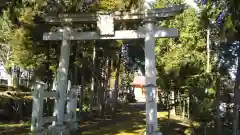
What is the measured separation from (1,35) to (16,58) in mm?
3137

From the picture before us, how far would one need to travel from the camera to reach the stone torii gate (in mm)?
8461

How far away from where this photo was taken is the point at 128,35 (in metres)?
9.13

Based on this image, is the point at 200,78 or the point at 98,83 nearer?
the point at 200,78

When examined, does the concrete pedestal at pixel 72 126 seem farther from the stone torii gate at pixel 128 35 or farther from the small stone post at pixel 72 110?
the stone torii gate at pixel 128 35

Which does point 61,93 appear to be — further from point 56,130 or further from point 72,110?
point 72,110

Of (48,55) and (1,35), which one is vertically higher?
(1,35)

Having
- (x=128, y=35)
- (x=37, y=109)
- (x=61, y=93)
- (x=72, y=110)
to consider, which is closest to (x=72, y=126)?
(x=72, y=110)

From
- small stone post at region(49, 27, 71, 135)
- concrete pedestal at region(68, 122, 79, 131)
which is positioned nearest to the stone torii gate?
small stone post at region(49, 27, 71, 135)

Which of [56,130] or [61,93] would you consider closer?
[56,130]

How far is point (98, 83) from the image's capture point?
2117 cm

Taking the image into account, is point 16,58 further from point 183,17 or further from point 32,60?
point 183,17

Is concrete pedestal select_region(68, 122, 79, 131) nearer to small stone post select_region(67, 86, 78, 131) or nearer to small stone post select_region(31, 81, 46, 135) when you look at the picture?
small stone post select_region(67, 86, 78, 131)

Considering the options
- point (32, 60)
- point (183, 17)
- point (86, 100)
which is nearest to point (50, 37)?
point (32, 60)

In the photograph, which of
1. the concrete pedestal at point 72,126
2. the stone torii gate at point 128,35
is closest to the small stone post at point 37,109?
the stone torii gate at point 128,35
